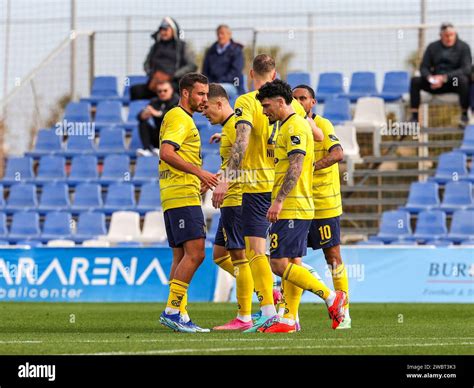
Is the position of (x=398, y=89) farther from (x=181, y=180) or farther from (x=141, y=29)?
(x=181, y=180)

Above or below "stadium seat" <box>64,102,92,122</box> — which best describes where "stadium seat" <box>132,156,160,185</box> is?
below

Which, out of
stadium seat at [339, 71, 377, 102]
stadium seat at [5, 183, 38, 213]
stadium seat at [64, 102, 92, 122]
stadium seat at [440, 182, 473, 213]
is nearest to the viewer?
stadium seat at [440, 182, 473, 213]

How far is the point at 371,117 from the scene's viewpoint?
25172 millimetres

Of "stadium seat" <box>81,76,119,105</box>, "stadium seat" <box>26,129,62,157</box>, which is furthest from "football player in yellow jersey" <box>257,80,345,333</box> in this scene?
"stadium seat" <box>81,76,119,105</box>

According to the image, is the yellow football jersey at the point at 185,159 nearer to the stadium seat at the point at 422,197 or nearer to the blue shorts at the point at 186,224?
the blue shorts at the point at 186,224

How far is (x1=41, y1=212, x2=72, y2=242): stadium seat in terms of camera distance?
23969mm

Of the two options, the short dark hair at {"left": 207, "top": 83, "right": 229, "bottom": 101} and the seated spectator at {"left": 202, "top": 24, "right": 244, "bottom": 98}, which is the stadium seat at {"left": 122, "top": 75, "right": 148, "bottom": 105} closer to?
the seated spectator at {"left": 202, "top": 24, "right": 244, "bottom": 98}

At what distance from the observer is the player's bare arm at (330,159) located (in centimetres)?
1279

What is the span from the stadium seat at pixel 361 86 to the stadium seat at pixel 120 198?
4918mm

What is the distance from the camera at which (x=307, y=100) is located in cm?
1286

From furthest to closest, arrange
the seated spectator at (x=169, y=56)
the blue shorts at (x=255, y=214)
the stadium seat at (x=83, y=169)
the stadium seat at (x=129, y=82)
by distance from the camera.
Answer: the stadium seat at (x=129, y=82)
the stadium seat at (x=83, y=169)
the seated spectator at (x=169, y=56)
the blue shorts at (x=255, y=214)

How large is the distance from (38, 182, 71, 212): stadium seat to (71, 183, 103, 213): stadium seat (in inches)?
8.8

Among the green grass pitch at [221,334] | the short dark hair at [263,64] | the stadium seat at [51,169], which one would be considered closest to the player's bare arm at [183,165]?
the short dark hair at [263,64]

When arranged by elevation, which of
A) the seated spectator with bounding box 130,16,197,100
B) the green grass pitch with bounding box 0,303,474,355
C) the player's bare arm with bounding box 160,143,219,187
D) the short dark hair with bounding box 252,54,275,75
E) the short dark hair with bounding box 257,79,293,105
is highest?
the seated spectator with bounding box 130,16,197,100
